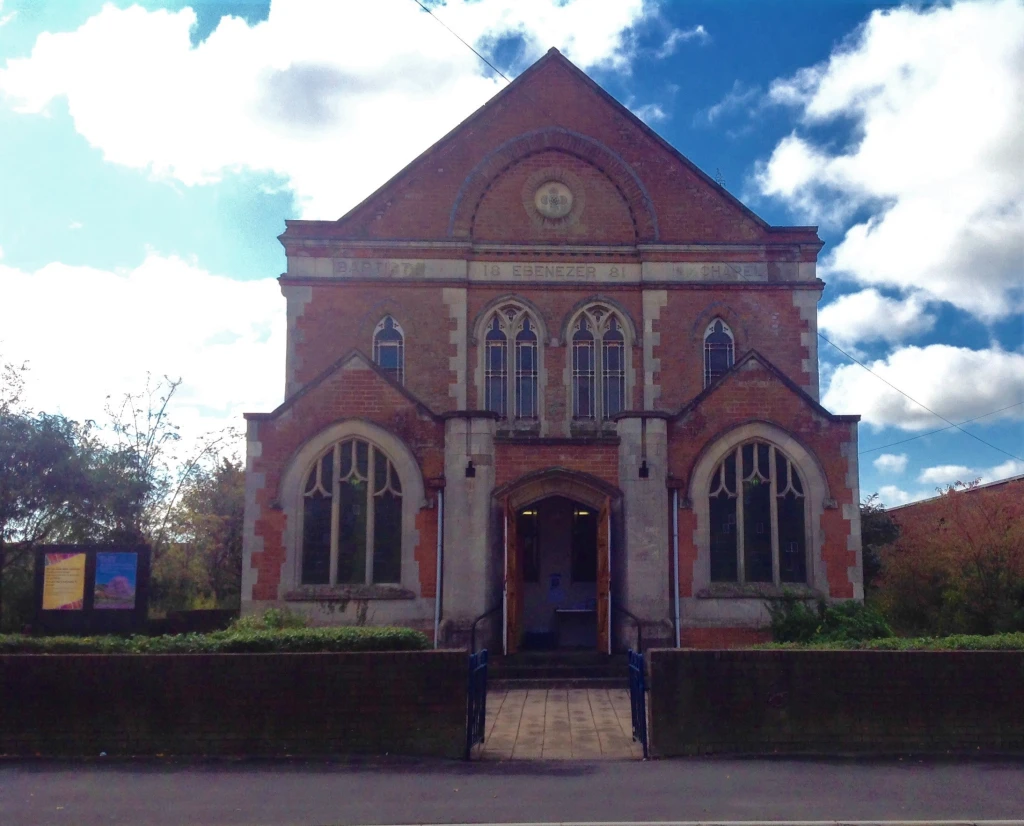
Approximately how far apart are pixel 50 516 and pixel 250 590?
8.08m

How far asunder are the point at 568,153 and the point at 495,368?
5.24 metres

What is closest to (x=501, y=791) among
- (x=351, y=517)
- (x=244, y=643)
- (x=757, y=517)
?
(x=244, y=643)

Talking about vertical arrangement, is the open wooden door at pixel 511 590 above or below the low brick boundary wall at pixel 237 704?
above

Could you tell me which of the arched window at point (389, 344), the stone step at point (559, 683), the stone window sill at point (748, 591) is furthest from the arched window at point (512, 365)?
the stone step at point (559, 683)

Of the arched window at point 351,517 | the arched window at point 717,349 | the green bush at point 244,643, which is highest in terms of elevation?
the arched window at point 717,349

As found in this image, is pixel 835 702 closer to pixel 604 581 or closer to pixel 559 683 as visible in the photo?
pixel 559 683

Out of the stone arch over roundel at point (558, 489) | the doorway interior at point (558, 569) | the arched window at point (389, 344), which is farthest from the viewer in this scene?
the arched window at point (389, 344)

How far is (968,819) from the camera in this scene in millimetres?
8320

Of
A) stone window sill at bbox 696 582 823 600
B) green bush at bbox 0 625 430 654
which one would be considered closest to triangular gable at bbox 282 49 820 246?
stone window sill at bbox 696 582 823 600

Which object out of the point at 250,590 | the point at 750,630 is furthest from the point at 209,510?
the point at 750,630

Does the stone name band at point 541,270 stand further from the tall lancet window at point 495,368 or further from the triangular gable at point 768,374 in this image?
the triangular gable at point 768,374

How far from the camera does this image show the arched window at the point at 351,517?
18.5 metres

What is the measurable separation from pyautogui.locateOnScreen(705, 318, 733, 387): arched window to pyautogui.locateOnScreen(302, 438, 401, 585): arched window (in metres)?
7.43

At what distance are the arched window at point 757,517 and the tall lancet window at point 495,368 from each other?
5135mm
